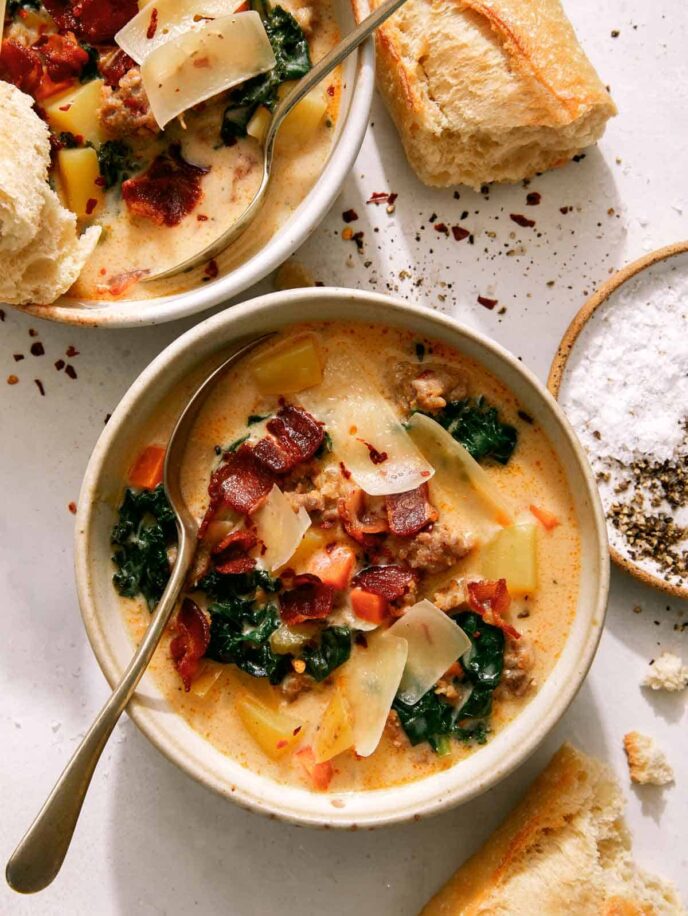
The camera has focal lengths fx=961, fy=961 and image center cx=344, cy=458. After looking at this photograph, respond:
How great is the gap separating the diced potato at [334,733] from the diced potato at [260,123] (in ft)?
5.73

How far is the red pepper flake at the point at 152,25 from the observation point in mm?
2967

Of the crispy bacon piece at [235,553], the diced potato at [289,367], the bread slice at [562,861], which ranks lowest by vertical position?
the bread slice at [562,861]

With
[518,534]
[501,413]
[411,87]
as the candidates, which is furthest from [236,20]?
[518,534]

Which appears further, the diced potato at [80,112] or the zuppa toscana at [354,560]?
the diced potato at [80,112]

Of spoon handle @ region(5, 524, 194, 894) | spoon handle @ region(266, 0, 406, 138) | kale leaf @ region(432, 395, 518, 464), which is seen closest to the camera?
spoon handle @ region(5, 524, 194, 894)

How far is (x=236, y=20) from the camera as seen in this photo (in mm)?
2893

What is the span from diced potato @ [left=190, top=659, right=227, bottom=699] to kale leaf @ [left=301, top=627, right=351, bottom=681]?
271 millimetres

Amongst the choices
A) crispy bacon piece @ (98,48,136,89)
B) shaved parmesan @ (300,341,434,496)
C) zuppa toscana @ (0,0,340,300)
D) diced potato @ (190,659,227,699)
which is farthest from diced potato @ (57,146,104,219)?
diced potato @ (190,659,227,699)

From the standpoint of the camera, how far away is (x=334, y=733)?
2840mm

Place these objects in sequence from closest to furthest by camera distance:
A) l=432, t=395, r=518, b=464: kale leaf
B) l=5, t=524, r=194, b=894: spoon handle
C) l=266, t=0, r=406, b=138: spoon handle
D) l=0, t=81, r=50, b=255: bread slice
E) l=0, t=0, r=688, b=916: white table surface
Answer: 1. l=5, t=524, r=194, b=894: spoon handle
2. l=0, t=81, r=50, b=255: bread slice
3. l=266, t=0, r=406, b=138: spoon handle
4. l=432, t=395, r=518, b=464: kale leaf
5. l=0, t=0, r=688, b=916: white table surface

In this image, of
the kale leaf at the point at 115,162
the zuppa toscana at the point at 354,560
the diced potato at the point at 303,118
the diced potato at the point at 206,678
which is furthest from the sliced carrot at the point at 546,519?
the kale leaf at the point at 115,162

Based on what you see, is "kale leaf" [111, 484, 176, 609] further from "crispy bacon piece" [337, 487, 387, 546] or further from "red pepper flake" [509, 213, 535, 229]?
"red pepper flake" [509, 213, 535, 229]

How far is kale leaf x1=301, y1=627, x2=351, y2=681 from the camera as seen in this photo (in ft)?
9.39

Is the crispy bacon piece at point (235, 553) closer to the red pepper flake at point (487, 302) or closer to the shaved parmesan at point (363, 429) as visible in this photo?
the shaved parmesan at point (363, 429)
